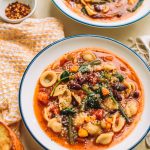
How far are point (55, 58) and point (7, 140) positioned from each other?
0.75 m

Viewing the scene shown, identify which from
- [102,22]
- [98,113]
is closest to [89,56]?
[102,22]

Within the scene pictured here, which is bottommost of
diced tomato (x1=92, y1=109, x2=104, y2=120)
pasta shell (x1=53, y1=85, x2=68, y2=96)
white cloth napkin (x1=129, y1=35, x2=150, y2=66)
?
pasta shell (x1=53, y1=85, x2=68, y2=96)

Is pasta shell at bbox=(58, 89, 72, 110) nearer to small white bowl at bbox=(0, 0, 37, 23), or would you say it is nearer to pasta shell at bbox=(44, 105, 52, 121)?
pasta shell at bbox=(44, 105, 52, 121)

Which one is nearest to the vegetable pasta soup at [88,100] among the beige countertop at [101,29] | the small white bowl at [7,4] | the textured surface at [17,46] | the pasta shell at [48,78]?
the pasta shell at [48,78]

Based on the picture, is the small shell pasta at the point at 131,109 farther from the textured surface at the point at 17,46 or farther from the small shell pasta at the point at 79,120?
the textured surface at the point at 17,46

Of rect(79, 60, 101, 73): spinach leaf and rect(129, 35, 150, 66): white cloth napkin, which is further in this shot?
rect(129, 35, 150, 66): white cloth napkin

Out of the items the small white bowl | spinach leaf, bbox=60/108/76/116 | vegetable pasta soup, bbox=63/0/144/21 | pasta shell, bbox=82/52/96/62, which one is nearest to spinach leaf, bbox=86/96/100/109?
spinach leaf, bbox=60/108/76/116

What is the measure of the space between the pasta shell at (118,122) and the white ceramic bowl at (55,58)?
8 centimetres

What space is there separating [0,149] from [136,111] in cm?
90

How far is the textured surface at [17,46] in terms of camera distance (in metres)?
2.74

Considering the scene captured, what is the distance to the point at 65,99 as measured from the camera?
262cm

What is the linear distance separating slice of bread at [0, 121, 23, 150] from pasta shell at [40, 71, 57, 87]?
457mm

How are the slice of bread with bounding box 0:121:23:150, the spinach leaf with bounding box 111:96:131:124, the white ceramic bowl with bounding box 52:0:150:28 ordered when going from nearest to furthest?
1. the slice of bread with bounding box 0:121:23:150
2. the spinach leaf with bounding box 111:96:131:124
3. the white ceramic bowl with bounding box 52:0:150:28

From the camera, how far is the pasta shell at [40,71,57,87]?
8.91 ft
